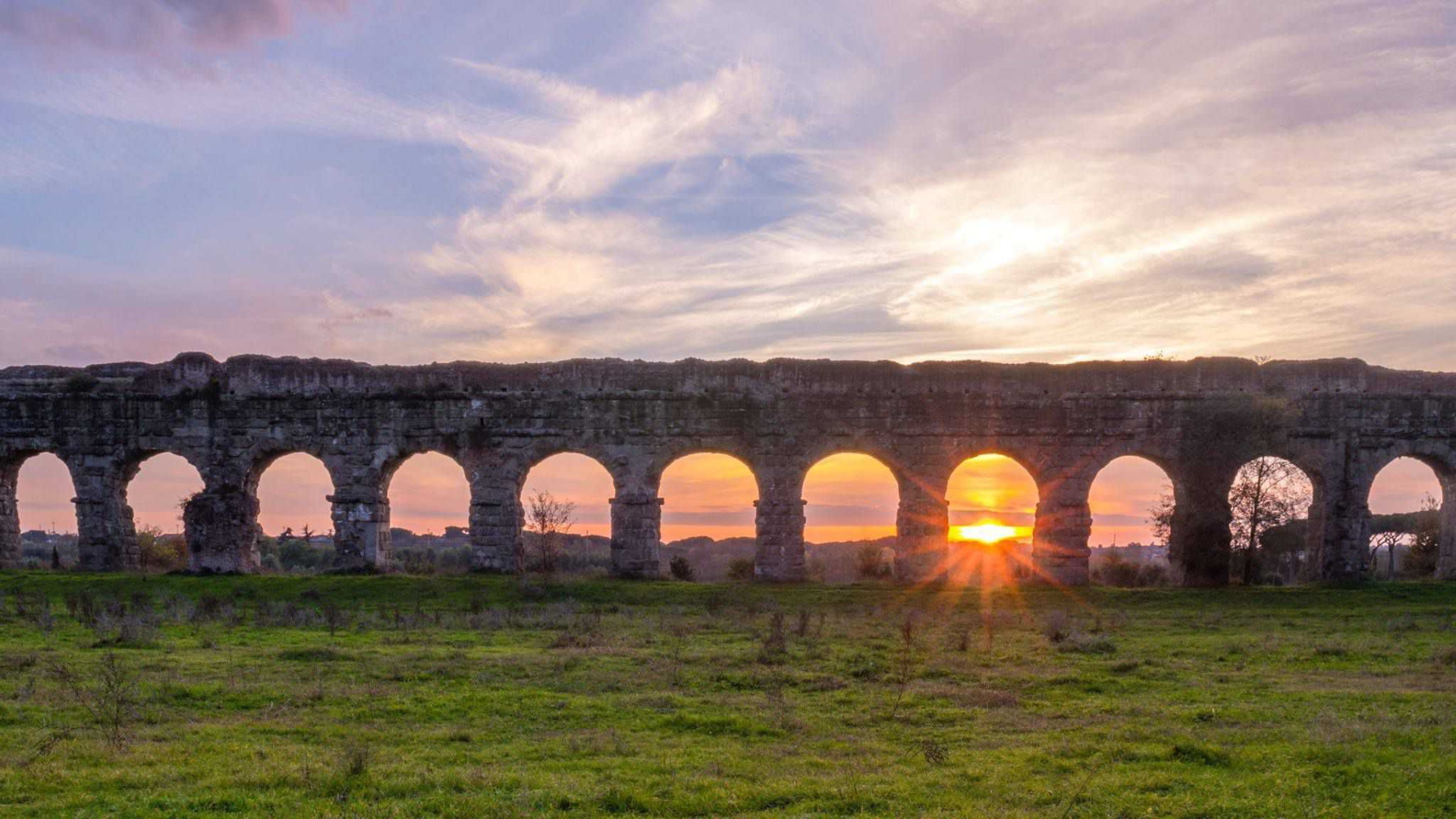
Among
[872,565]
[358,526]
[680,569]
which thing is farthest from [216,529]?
[872,565]


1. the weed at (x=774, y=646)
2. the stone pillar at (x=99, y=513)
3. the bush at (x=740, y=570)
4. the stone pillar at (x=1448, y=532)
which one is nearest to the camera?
the weed at (x=774, y=646)

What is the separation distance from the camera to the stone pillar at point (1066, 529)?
27531mm

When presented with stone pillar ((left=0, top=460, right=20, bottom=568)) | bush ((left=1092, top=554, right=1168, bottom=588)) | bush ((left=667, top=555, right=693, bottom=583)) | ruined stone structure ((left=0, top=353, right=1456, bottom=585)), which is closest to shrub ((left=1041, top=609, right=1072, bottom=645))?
ruined stone structure ((left=0, top=353, right=1456, bottom=585))

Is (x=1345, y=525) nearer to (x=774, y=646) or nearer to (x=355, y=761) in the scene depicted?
(x=774, y=646)

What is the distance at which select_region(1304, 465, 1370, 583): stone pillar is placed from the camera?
91.5 ft

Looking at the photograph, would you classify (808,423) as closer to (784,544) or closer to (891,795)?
(784,544)

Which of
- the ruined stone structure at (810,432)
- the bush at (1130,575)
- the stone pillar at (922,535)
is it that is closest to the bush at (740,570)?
the ruined stone structure at (810,432)

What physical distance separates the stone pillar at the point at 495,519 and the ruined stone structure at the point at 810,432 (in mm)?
40

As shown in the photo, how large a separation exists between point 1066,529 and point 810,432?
23.4ft

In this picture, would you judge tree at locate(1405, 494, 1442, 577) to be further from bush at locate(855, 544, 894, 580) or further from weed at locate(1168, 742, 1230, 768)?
weed at locate(1168, 742, 1230, 768)

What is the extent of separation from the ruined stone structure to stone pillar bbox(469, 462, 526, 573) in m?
0.04

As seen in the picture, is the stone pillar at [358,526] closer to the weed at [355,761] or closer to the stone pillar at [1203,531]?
the weed at [355,761]

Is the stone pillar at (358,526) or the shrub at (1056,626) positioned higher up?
the stone pillar at (358,526)

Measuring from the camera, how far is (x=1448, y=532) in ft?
94.5
